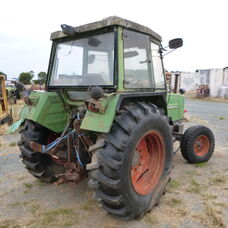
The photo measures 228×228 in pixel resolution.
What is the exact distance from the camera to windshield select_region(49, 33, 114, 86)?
2820 millimetres

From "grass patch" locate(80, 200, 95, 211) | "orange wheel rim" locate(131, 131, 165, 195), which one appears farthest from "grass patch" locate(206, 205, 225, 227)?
"grass patch" locate(80, 200, 95, 211)

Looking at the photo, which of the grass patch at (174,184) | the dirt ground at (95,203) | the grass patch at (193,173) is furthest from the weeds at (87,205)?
the grass patch at (193,173)

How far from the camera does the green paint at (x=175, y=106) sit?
4377 millimetres

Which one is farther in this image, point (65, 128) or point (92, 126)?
point (65, 128)

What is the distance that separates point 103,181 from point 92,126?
0.54m

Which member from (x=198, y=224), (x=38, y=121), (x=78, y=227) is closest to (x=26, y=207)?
(x=78, y=227)

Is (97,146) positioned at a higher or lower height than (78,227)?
higher

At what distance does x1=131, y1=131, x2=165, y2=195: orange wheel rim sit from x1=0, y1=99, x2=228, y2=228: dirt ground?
0.32 meters

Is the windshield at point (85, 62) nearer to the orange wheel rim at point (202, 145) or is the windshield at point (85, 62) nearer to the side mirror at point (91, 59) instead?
the side mirror at point (91, 59)

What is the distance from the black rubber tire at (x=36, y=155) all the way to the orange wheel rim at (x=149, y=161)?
1.15 metres

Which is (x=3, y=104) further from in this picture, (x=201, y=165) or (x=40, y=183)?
(x=201, y=165)

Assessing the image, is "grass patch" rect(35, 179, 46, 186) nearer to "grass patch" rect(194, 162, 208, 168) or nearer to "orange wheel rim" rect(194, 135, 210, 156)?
"grass patch" rect(194, 162, 208, 168)

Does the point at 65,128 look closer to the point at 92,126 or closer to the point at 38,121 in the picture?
the point at 38,121

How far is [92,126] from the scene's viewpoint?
7.74 ft
